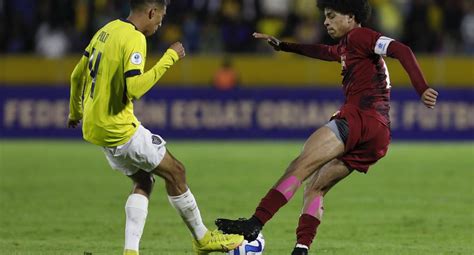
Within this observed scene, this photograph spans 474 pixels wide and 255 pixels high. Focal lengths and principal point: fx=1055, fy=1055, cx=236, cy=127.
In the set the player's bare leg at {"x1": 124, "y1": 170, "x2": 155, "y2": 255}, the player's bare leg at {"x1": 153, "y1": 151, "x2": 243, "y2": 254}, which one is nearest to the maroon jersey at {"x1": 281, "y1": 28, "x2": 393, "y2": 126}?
the player's bare leg at {"x1": 153, "y1": 151, "x2": 243, "y2": 254}

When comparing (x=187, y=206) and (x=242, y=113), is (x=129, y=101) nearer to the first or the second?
(x=187, y=206)

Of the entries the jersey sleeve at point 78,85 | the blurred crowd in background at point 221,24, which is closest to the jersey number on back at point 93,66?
the jersey sleeve at point 78,85

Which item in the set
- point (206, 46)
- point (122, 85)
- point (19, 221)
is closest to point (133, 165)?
point (122, 85)

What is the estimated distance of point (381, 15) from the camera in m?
23.6

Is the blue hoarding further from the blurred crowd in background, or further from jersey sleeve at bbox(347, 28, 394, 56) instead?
jersey sleeve at bbox(347, 28, 394, 56)

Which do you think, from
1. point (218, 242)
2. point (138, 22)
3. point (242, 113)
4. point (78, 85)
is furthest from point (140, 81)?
point (242, 113)

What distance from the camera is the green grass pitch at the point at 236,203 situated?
30.0 feet

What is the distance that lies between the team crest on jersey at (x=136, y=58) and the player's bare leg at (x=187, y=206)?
0.75 m

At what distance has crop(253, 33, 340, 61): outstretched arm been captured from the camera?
8.02m

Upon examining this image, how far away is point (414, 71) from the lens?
23.3ft

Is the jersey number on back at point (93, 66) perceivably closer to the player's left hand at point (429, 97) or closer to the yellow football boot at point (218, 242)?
the yellow football boot at point (218, 242)

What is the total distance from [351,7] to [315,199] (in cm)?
143

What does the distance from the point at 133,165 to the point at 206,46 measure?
15928mm

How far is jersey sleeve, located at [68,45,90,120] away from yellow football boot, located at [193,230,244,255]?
1.37m
